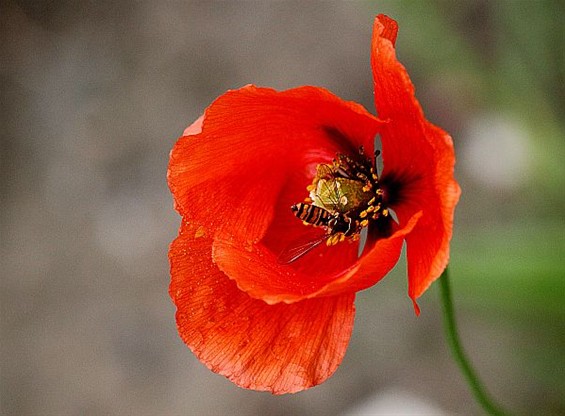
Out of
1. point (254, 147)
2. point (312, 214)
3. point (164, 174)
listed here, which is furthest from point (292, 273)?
point (164, 174)

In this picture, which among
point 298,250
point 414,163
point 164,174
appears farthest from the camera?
point 164,174

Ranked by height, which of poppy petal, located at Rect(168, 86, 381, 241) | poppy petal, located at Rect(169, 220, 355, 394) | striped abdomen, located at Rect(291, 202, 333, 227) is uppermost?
poppy petal, located at Rect(168, 86, 381, 241)

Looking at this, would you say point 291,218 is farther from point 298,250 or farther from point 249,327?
point 249,327

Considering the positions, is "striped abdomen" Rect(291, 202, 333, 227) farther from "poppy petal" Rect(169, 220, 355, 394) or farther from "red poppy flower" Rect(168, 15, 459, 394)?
"poppy petal" Rect(169, 220, 355, 394)

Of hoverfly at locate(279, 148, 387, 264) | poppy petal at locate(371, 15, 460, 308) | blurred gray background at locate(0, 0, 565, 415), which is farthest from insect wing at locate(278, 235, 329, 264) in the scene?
blurred gray background at locate(0, 0, 565, 415)

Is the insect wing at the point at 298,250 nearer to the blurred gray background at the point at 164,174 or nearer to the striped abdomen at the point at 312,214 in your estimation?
the striped abdomen at the point at 312,214

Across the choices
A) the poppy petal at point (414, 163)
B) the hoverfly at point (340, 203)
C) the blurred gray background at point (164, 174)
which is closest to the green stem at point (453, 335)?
the poppy petal at point (414, 163)
